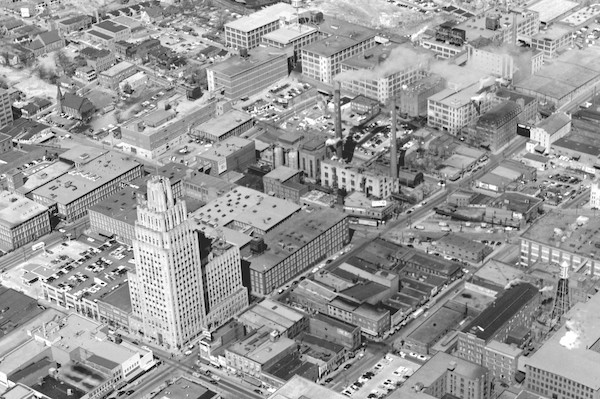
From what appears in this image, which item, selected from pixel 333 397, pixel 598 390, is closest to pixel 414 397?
pixel 333 397

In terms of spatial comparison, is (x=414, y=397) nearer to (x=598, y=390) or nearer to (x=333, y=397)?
(x=333, y=397)
